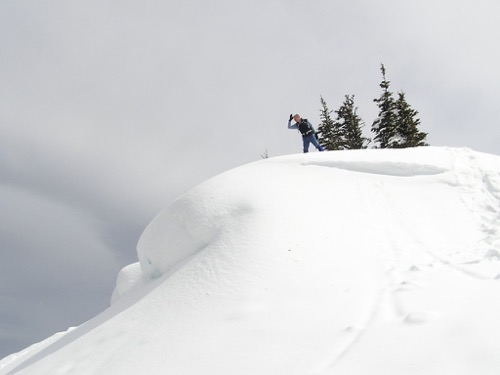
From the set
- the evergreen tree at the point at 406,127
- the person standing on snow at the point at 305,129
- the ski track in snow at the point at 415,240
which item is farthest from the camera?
the evergreen tree at the point at 406,127

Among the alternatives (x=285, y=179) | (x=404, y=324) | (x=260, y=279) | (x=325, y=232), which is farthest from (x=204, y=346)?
(x=285, y=179)

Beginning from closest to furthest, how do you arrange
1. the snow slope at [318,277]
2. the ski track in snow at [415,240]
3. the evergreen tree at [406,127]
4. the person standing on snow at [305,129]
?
the snow slope at [318,277]
the ski track in snow at [415,240]
the person standing on snow at [305,129]
the evergreen tree at [406,127]

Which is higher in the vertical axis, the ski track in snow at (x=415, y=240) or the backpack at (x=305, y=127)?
the backpack at (x=305, y=127)

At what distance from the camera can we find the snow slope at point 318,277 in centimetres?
284

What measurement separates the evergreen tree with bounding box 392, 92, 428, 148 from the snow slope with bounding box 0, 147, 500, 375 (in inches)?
642

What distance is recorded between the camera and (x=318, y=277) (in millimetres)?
4391

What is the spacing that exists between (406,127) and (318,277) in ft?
75.3

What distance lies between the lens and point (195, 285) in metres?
4.69

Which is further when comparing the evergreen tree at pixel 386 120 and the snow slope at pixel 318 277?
the evergreen tree at pixel 386 120

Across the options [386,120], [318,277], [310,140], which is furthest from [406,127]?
[318,277]

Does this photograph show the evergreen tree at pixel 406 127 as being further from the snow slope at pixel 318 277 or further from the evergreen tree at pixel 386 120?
the snow slope at pixel 318 277

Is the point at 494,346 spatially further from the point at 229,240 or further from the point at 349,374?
the point at 229,240

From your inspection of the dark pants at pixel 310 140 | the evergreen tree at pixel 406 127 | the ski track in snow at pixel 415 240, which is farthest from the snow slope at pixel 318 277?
the evergreen tree at pixel 406 127

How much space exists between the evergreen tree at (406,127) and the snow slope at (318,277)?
642 inches
